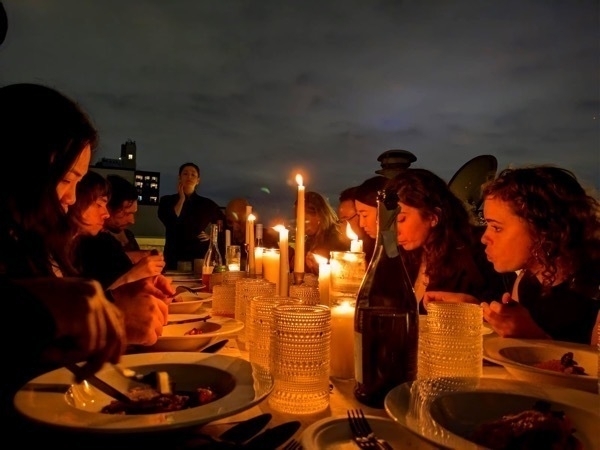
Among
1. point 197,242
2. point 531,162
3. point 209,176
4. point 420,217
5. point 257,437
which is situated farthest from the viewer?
point 209,176

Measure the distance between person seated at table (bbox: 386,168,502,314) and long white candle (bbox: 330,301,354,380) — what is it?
151cm

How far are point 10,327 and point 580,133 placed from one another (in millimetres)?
21629

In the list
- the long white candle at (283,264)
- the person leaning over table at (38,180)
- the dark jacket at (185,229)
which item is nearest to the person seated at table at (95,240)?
the person leaning over table at (38,180)

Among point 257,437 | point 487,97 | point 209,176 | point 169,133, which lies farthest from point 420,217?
point 209,176

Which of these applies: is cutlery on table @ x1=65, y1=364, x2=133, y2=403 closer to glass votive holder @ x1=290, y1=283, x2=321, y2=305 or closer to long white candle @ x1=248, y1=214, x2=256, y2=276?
glass votive holder @ x1=290, y1=283, x2=321, y2=305

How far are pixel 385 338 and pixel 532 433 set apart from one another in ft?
1.16

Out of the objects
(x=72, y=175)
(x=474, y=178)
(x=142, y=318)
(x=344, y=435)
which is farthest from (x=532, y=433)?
(x=474, y=178)

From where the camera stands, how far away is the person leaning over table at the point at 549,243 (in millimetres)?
1931

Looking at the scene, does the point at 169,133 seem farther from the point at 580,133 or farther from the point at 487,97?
the point at 580,133

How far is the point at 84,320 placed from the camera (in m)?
0.73

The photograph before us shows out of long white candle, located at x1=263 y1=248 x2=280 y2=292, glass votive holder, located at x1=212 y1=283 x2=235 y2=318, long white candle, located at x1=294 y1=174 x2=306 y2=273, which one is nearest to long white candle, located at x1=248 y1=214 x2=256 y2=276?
long white candle, located at x1=263 y1=248 x2=280 y2=292

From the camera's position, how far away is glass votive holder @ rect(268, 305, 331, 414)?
0.85m

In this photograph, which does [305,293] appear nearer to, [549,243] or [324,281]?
[324,281]

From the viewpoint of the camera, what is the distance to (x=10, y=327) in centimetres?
72
